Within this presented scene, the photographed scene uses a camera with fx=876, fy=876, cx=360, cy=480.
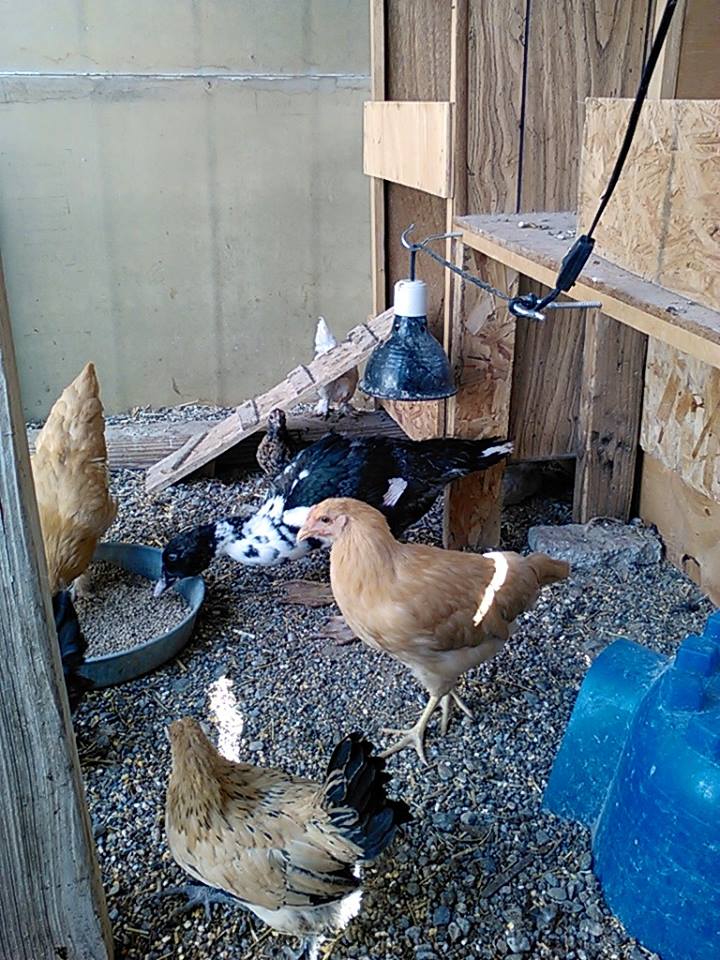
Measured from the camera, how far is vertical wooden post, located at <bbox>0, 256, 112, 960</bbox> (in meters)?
1.22

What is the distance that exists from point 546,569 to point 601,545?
819mm

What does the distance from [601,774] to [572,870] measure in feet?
0.70

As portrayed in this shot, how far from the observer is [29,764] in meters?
1.34

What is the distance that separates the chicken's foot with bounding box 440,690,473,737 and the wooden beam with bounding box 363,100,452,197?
1525 mm

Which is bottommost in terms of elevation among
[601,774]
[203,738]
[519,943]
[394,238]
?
[519,943]

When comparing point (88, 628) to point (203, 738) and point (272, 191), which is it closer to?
point (203, 738)

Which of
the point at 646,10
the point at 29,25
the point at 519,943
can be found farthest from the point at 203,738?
the point at 29,25

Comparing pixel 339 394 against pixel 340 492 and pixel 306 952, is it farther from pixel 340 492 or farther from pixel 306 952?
pixel 306 952

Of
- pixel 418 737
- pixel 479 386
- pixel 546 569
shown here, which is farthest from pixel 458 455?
pixel 418 737

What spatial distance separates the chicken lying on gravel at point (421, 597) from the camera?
215 cm

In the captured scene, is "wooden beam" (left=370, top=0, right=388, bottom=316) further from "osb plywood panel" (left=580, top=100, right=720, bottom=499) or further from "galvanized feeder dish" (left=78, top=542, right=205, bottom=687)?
"osb plywood panel" (left=580, top=100, right=720, bottom=499)

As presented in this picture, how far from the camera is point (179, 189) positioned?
4430 millimetres

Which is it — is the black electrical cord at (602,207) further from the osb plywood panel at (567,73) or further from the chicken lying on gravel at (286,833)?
the osb plywood panel at (567,73)

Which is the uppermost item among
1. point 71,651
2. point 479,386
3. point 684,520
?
point 479,386
